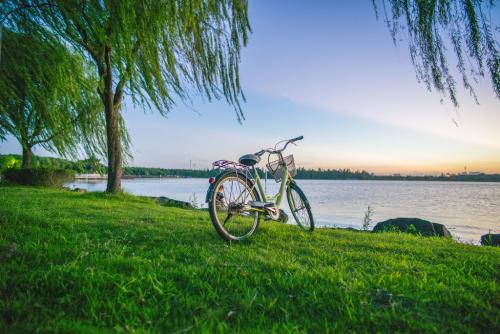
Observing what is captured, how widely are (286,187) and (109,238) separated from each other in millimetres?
2581

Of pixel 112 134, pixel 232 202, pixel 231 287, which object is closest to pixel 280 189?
pixel 232 202

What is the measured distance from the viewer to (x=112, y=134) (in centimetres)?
998

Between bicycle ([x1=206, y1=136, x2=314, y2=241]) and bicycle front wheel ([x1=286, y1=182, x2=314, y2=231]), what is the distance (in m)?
0.10

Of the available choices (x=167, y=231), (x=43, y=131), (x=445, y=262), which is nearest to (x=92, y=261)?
(x=167, y=231)

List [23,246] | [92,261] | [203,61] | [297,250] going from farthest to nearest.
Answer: [203,61] → [297,250] → [23,246] → [92,261]

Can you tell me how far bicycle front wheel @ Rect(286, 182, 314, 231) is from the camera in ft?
16.2

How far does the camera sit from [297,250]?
357 centimetres

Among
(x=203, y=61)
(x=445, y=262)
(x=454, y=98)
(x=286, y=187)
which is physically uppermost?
(x=203, y=61)

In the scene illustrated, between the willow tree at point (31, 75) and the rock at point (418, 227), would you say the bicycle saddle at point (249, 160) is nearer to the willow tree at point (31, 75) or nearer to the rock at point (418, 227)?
the willow tree at point (31, 75)

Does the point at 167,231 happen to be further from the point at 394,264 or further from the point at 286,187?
the point at 394,264

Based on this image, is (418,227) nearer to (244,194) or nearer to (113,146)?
(244,194)

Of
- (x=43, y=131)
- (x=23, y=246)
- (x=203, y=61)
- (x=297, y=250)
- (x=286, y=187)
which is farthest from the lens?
(x=43, y=131)

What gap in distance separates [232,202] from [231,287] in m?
1.63

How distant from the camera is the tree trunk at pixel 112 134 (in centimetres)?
985
